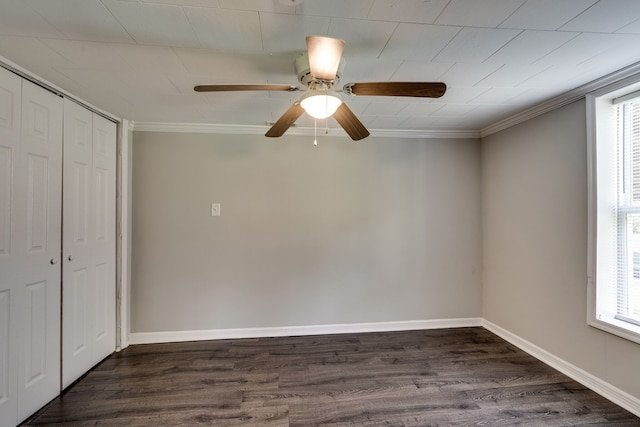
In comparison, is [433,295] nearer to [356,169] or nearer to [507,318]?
[507,318]

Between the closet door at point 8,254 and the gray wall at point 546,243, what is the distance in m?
3.66

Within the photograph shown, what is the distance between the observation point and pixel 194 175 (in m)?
2.77

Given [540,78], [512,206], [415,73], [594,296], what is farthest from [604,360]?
[415,73]

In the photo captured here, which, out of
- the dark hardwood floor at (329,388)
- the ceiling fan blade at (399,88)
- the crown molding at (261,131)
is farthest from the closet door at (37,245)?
the ceiling fan blade at (399,88)

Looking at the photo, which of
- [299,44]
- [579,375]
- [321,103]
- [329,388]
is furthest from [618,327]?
[299,44]

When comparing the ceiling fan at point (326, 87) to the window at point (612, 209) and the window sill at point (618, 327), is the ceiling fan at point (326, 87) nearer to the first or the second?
the window at point (612, 209)

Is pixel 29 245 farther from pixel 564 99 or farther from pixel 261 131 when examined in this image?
pixel 564 99

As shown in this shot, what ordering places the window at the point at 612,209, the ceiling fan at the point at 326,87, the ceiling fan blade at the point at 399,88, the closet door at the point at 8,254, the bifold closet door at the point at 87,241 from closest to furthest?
the ceiling fan at the point at 326,87 → the ceiling fan blade at the point at 399,88 → the closet door at the point at 8,254 → the window at the point at 612,209 → the bifold closet door at the point at 87,241

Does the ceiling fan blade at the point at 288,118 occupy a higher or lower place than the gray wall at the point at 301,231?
higher

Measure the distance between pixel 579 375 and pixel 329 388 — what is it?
1.83m

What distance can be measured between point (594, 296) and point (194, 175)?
337 centimetres

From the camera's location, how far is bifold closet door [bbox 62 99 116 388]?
201 centimetres

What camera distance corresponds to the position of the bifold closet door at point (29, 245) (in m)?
1.60

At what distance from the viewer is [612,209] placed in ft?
6.47
